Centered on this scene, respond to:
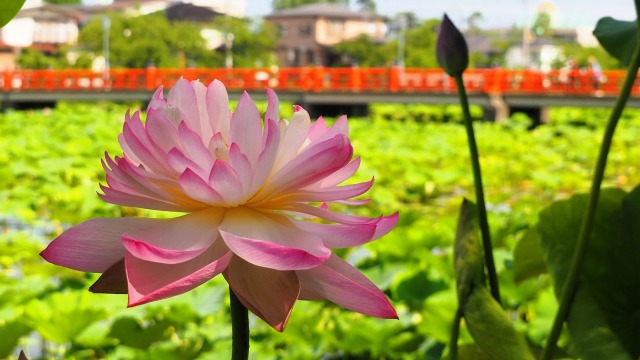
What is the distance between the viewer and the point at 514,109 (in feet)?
44.3

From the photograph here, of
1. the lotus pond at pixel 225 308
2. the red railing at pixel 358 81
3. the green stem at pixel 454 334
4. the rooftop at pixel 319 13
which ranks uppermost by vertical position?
the green stem at pixel 454 334

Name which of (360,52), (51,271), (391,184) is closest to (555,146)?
(391,184)

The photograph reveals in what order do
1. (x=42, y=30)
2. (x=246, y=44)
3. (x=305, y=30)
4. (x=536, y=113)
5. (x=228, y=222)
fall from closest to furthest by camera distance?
(x=228, y=222) < (x=536, y=113) < (x=246, y=44) < (x=42, y=30) < (x=305, y=30)

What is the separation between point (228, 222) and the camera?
34 cm

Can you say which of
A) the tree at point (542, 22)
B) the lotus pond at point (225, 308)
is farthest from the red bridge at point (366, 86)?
the tree at point (542, 22)

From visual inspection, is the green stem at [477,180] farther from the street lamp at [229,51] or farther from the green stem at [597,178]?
the street lamp at [229,51]

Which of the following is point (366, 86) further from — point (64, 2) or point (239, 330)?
point (64, 2)

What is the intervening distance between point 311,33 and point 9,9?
150 feet

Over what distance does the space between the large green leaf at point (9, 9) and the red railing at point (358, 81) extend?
10880mm

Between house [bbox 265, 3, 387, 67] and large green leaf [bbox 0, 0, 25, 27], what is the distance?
44.4 meters

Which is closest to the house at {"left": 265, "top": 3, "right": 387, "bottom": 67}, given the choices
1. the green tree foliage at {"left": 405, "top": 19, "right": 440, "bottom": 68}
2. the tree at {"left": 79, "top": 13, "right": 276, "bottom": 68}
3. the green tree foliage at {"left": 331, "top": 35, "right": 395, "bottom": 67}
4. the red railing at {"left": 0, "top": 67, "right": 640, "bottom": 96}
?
the green tree foliage at {"left": 331, "top": 35, "right": 395, "bottom": 67}

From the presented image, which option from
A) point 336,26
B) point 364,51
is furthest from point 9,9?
point 336,26

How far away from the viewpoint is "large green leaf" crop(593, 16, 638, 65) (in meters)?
0.77

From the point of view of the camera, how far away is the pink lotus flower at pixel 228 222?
1.02 feet
